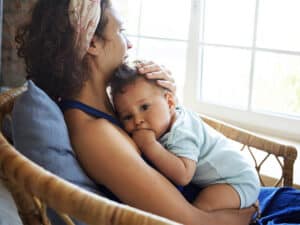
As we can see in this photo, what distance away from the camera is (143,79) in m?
1.29

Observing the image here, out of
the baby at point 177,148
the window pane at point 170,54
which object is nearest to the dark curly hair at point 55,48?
the baby at point 177,148

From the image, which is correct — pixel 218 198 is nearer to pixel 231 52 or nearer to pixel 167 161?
pixel 167 161

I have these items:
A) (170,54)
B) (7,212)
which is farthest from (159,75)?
(170,54)

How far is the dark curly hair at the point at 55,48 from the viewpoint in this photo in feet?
4.08

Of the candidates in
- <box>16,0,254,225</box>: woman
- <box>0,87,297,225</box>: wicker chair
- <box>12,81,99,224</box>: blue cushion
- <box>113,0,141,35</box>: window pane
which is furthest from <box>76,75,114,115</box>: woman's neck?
<box>113,0,141,35</box>: window pane

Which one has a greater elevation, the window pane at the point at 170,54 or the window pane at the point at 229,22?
the window pane at the point at 229,22

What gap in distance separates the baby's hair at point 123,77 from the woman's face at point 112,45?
0.02 meters

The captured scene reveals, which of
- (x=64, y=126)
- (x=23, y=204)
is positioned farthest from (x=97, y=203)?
(x=64, y=126)

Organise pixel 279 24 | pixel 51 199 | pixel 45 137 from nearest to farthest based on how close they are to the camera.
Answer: pixel 51 199, pixel 45 137, pixel 279 24

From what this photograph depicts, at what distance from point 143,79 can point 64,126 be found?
233 millimetres

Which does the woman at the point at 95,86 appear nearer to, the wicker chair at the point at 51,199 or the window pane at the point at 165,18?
the wicker chair at the point at 51,199

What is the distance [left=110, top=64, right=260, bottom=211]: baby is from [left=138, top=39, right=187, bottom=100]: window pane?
1.16 metres

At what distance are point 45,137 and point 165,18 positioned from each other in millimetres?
1493

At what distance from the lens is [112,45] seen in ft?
4.34
